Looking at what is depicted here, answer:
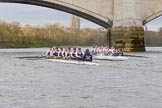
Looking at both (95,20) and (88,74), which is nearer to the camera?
(88,74)

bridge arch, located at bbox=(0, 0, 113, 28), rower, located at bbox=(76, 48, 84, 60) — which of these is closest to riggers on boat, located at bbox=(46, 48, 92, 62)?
rower, located at bbox=(76, 48, 84, 60)

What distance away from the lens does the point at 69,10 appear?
60.8 m

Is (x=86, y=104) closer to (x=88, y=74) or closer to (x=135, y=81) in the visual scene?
(x=135, y=81)

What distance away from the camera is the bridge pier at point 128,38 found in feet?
193

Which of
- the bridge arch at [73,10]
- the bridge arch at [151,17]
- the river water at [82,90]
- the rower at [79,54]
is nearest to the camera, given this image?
the river water at [82,90]

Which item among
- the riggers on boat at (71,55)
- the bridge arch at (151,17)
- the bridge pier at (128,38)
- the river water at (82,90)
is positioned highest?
the bridge arch at (151,17)

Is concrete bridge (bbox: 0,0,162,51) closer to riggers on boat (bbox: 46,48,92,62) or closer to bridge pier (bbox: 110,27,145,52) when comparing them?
bridge pier (bbox: 110,27,145,52)

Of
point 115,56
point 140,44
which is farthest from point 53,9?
point 115,56

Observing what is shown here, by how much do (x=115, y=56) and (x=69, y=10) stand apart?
16.7 meters

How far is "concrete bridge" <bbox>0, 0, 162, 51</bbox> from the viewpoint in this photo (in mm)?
58406

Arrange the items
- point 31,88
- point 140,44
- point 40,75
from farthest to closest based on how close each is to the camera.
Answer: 1. point 140,44
2. point 40,75
3. point 31,88

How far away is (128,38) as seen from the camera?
59.5 meters

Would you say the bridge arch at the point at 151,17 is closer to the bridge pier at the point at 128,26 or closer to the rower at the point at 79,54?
the bridge pier at the point at 128,26

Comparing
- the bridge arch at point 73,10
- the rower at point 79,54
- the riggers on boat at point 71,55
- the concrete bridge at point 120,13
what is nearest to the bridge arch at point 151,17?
the concrete bridge at point 120,13
